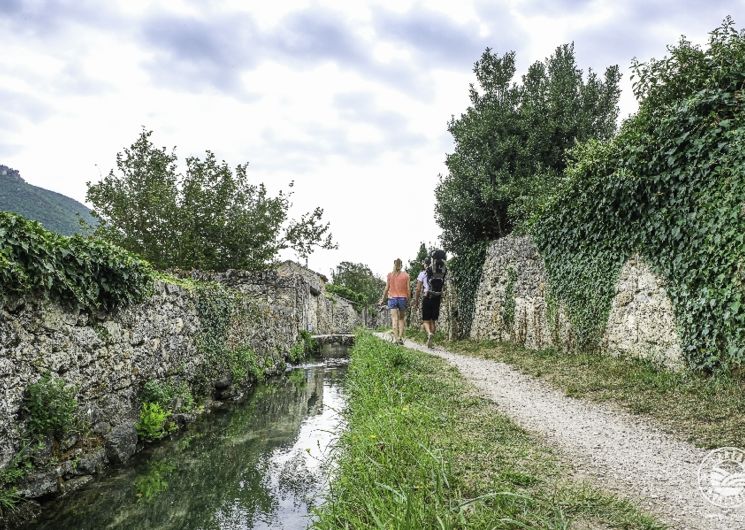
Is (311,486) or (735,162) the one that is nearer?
(311,486)

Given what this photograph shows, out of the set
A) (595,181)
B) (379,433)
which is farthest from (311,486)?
(595,181)

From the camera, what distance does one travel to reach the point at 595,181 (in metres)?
8.26

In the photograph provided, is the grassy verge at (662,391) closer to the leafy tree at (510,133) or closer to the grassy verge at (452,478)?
the grassy verge at (452,478)

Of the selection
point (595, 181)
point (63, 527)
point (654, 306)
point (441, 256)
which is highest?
point (595, 181)

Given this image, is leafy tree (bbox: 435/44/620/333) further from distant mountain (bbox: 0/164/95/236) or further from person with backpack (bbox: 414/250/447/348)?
distant mountain (bbox: 0/164/95/236)

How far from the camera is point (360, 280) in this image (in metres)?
71.8

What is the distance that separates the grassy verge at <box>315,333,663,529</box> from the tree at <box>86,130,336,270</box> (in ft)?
45.4

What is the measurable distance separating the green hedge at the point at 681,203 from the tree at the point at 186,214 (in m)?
13.4

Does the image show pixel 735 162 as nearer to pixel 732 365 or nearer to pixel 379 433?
pixel 732 365

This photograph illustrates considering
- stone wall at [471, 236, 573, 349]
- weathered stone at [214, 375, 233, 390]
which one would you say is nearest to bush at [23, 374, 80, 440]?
weathered stone at [214, 375, 233, 390]

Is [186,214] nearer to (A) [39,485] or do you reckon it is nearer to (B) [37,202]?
(A) [39,485]

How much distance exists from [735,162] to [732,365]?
2.36 m

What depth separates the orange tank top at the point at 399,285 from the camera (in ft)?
38.8

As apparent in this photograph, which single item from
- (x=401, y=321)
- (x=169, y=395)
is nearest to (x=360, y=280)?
(x=401, y=321)
